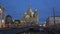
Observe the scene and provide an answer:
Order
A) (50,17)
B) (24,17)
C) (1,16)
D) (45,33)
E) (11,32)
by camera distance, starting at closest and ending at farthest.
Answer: (45,33), (11,32), (50,17), (1,16), (24,17)

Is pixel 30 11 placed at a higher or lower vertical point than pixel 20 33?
higher

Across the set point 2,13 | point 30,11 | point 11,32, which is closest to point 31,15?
point 30,11

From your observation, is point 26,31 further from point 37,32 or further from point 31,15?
point 31,15

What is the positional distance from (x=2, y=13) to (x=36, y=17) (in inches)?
552

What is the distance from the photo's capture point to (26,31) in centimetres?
4312

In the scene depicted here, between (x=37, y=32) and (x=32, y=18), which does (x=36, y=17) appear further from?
(x=37, y=32)

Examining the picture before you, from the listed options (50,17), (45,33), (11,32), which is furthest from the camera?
(50,17)

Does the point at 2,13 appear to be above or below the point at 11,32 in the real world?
above

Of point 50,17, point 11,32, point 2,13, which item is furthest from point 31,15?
point 11,32

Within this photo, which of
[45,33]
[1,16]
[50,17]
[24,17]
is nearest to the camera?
[45,33]

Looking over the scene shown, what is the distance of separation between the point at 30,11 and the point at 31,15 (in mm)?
2300

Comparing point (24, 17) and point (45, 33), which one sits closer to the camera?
point (45, 33)

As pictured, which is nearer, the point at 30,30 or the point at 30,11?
the point at 30,30

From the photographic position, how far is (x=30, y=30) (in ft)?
137
